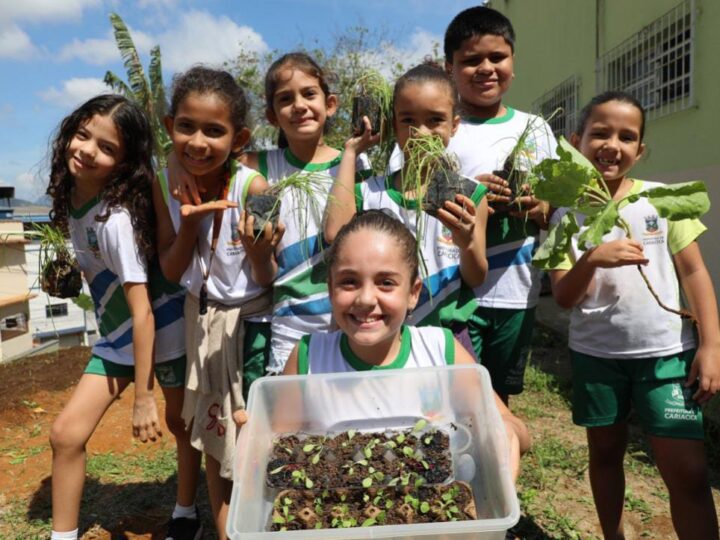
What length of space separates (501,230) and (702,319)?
2.58 ft

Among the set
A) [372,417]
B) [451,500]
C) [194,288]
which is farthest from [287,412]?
[194,288]

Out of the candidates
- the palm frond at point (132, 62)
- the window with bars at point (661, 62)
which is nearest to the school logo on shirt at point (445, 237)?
the window with bars at point (661, 62)

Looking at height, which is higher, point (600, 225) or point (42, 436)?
point (600, 225)

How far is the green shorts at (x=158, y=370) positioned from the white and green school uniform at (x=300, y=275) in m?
0.61

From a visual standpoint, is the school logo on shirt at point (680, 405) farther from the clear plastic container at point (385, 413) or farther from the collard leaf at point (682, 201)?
the clear plastic container at point (385, 413)

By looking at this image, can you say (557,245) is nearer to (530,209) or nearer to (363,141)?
(530,209)

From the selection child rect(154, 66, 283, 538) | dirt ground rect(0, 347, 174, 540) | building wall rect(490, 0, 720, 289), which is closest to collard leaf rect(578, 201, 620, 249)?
child rect(154, 66, 283, 538)

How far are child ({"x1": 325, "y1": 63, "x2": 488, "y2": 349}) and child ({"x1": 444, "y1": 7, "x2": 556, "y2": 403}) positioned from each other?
0.78 feet

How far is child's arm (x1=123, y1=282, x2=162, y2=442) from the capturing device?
87.6 inches

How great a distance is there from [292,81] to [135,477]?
2.78 metres

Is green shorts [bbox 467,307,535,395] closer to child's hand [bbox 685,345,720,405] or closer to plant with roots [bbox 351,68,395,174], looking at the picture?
child's hand [bbox 685,345,720,405]

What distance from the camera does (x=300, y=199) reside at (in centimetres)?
203

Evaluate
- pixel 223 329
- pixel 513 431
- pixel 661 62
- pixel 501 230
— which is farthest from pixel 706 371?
pixel 661 62

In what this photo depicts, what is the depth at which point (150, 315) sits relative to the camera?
2.27 meters
